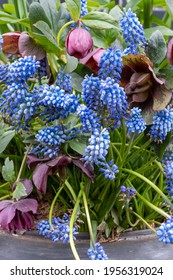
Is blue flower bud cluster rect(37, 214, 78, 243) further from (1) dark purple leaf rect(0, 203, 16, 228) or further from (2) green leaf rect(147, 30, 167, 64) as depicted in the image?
(2) green leaf rect(147, 30, 167, 64)

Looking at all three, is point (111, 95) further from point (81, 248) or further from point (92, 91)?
point (81, 248)

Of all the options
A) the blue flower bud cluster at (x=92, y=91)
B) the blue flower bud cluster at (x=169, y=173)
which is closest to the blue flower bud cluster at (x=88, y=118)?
the blue flower bud cluster at (x=92, y=91)

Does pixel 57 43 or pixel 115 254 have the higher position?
pixel 57 43

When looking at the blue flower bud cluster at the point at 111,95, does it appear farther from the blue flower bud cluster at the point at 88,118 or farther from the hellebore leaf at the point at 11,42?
the hellebore leaf at the point at 11,42

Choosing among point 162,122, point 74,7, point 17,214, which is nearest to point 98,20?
point 74,7

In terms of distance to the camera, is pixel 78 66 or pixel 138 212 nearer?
pixel 78 66

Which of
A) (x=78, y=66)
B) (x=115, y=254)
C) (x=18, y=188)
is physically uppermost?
(x=78, y=66)
